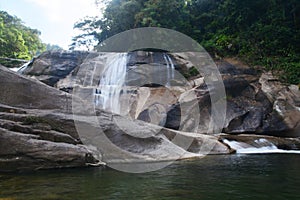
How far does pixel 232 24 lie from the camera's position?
22.6 metres

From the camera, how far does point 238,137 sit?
15.1 m

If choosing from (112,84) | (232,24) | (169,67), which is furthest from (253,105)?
(112,84)

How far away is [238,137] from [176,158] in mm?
5423

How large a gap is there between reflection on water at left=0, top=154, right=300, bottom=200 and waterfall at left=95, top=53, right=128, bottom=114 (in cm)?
1070

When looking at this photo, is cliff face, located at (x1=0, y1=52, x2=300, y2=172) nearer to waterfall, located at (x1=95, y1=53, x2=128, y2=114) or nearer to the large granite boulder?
the large granite boulder

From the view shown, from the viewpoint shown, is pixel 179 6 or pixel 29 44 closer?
pixel 179 6

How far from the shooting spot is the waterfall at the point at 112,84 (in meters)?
19.3

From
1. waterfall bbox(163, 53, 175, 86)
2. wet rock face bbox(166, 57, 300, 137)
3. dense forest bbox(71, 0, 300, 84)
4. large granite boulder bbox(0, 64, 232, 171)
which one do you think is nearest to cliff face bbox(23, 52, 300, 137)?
wet rock face bbox(166, 57, 300, 137)

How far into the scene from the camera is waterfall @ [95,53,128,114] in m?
19.3

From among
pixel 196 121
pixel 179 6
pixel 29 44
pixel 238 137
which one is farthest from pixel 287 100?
pixel 29 44

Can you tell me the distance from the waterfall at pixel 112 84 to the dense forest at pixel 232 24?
464 cm

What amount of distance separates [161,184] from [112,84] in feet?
47.2

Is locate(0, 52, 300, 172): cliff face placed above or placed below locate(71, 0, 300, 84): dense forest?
below

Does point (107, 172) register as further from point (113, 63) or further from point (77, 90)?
point (113, 63)
